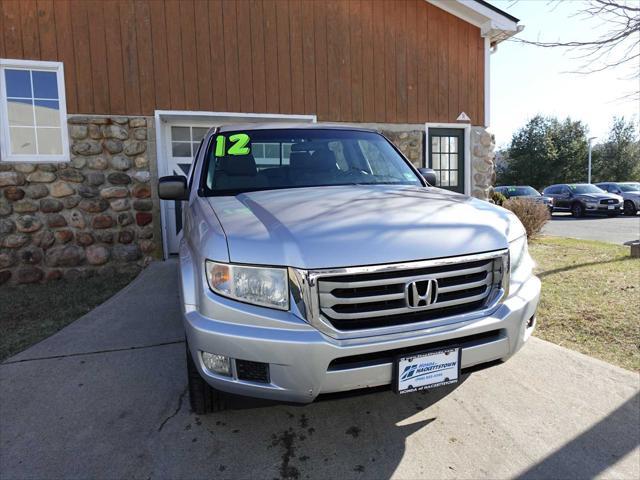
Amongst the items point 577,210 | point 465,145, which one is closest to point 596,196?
point 577,210

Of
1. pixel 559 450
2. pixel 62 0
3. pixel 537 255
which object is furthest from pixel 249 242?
pixel 537 255

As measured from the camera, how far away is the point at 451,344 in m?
2.20

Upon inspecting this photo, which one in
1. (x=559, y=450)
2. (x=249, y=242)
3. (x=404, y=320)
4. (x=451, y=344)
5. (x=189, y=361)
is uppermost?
(x=249, y=242)

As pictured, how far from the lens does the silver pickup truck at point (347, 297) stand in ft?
6.58

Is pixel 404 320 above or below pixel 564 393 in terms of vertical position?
above

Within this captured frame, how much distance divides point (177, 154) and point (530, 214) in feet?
24.4

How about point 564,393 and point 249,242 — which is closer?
point 249,242

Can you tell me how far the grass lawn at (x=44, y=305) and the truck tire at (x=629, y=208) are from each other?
21.2 meters

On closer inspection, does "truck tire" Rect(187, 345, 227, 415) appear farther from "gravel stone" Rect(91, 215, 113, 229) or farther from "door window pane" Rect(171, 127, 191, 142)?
"door window pane" Rect(171, 127, 191, 142)

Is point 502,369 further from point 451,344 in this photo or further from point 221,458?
point 221,458

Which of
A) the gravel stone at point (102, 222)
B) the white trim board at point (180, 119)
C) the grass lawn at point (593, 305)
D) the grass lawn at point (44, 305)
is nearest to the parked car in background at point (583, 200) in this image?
the grass lawn at point (593, 305)

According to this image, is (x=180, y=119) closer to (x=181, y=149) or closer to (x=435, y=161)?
(x=181, y=149)

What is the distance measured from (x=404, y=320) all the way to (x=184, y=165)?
6.48 meters

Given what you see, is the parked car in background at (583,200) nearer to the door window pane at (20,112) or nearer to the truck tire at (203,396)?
the door window pane at (20,112)
